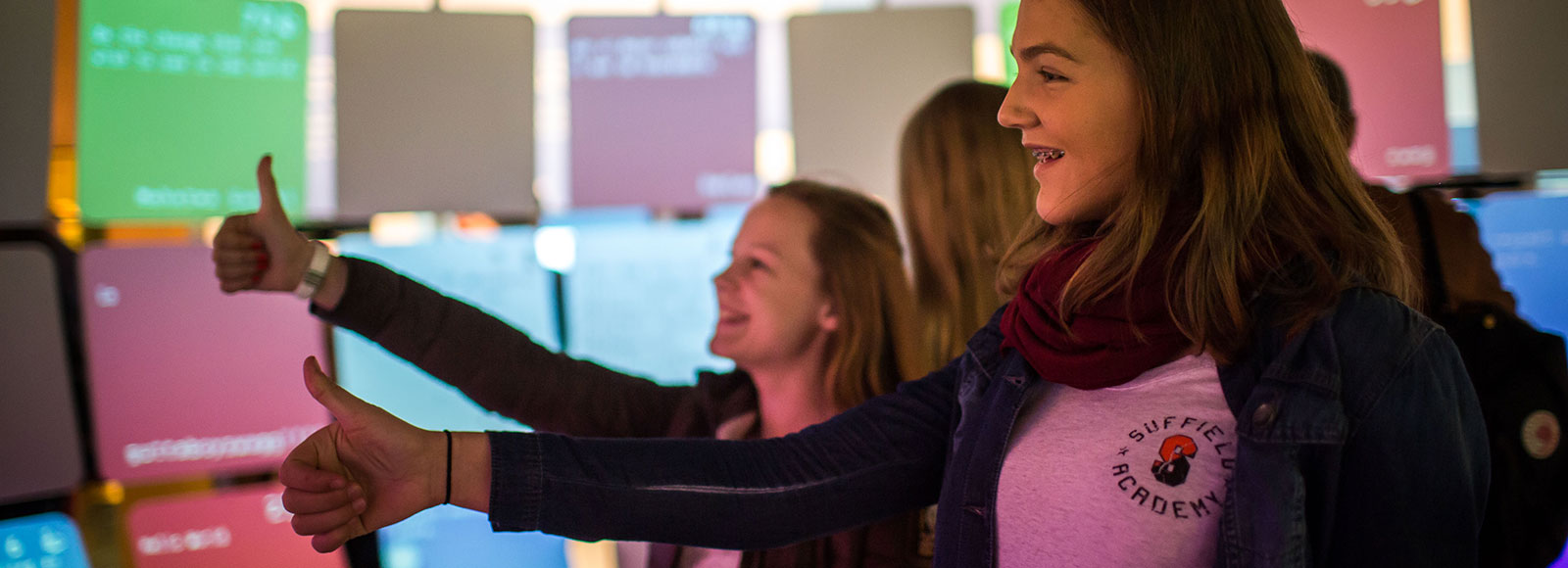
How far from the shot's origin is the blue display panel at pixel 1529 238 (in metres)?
2.48

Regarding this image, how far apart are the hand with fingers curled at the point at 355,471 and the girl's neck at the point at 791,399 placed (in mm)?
874

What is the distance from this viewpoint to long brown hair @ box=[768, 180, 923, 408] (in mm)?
1820

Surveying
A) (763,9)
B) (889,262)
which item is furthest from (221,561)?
(763,9)

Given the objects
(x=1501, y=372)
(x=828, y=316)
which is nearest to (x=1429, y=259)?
(x=1501, y=372)

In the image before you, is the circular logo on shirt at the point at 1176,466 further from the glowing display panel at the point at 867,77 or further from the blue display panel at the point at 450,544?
the blue display panel at the point at 450,544

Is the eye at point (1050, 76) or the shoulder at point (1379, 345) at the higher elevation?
the eye at point (1050, 76)

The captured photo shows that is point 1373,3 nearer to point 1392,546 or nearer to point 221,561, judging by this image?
point 1392,546

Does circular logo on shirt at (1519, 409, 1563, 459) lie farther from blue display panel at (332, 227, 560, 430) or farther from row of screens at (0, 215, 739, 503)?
blue display panel at (332, 227, 560, 430)

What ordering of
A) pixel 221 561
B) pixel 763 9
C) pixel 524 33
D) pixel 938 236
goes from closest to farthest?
pixel 938 236, pixel 221 561, pixel 524 33, pixel 763 9

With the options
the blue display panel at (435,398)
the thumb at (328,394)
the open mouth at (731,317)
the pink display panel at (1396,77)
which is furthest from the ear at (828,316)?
the pink display panel at (1396,77)

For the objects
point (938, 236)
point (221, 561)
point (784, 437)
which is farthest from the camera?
point (221, 561)

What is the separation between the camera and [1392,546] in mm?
845

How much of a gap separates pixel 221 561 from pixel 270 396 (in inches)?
13.4

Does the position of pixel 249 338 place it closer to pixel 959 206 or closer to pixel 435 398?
pixel 435 398
